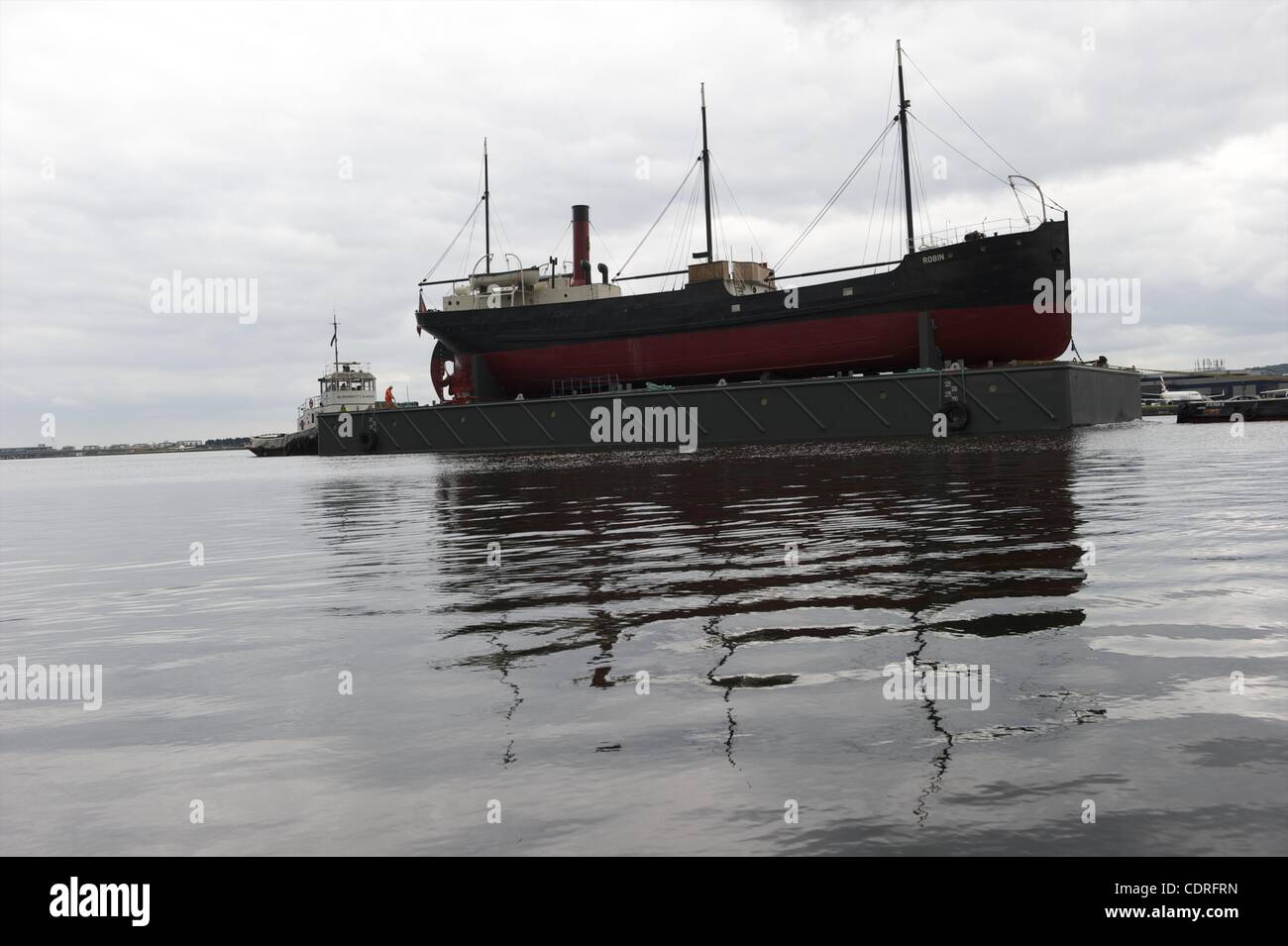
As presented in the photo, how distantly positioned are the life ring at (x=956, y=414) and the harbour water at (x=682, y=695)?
29105 millimetres

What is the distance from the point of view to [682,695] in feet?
18.0

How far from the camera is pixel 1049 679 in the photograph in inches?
212

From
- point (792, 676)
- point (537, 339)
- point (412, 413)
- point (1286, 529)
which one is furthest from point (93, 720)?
point (412, 413)

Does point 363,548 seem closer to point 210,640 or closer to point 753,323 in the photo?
point 210,640

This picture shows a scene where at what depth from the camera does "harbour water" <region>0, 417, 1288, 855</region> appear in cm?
381

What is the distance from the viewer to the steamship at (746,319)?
4350cm

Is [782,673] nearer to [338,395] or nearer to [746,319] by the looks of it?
[746,319]

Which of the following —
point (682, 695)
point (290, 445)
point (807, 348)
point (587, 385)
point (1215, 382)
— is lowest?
point (682, 695)

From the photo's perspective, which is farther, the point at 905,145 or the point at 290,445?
the point at 290,445

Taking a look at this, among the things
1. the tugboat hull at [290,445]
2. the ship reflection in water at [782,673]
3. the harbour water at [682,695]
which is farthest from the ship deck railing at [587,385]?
the tugboat hull at [290,445]

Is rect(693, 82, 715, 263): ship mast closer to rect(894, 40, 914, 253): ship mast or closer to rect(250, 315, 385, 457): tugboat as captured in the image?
rect(894, 40, 914, 253): ship mast

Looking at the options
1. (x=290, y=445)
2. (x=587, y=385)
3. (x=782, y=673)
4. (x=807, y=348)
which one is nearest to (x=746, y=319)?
(x=807, y=348)

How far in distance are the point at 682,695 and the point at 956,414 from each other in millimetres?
39339

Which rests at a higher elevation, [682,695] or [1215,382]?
[1215,382]
